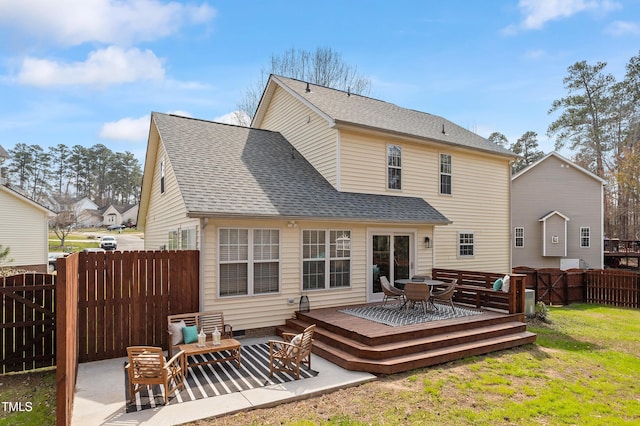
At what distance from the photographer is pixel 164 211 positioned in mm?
12250

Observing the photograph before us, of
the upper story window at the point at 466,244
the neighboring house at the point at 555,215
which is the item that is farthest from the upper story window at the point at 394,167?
the neighboring house at the point at 555,215

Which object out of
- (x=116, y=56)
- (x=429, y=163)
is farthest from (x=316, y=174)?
(x=116, y=56)

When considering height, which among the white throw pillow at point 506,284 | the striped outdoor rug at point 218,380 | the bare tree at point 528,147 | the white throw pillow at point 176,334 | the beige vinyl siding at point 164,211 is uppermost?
the bare tree at point 528,147

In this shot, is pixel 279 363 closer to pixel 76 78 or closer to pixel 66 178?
pixel 76 78

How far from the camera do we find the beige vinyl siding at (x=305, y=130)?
11727mm

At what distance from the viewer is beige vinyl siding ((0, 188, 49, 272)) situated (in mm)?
20375

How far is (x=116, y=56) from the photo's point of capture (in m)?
15.3

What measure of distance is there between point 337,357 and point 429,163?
28.4 feet

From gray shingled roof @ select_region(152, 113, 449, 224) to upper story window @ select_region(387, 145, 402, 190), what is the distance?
0.50 metres

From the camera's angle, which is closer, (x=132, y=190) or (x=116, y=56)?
(x=116, y=56)

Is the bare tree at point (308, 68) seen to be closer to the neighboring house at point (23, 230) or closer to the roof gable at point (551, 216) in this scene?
the neighboring house at point (23, 230)

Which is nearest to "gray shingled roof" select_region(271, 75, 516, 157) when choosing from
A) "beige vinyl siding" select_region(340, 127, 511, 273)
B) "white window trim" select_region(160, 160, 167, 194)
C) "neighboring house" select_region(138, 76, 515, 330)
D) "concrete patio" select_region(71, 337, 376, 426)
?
"neighboring house" select_region(138, 76, 515, 330)

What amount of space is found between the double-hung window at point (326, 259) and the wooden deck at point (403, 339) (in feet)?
3.10

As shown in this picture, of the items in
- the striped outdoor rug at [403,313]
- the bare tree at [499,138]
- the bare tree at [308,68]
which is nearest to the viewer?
the striped outdoor rug at [403,313]
